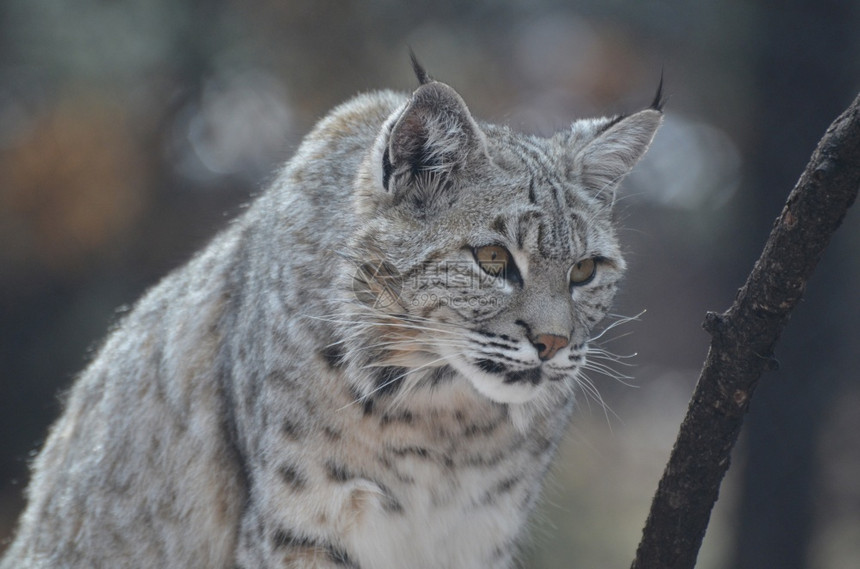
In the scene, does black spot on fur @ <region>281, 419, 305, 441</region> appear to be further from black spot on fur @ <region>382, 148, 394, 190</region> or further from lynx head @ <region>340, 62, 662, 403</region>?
black spot on fur @ <region>382, 148, 394, 190</region>

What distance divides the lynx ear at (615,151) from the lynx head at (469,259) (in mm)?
261

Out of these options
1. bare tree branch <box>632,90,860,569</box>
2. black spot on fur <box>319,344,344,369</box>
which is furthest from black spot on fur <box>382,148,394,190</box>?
bare tree branch <box>632,90,860,569</box>

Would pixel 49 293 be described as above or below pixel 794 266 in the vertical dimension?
above

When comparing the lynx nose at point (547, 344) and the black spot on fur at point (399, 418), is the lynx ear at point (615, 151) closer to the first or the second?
the lynx nose at point (547, 344)

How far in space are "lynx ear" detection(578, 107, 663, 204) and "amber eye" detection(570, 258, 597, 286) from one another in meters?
0.43

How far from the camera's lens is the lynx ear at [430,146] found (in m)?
3.44

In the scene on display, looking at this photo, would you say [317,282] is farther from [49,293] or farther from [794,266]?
[49,293]

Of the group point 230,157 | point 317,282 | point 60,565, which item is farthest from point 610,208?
point 230,157

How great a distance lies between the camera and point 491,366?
11.4 ft

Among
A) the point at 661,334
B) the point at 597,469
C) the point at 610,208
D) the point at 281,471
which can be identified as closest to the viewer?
the point at 281,471

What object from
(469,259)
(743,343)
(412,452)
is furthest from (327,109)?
(743,343)

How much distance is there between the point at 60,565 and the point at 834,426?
6539 millimetres

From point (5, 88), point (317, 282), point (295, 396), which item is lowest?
point (295, 396)

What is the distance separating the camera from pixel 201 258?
15.8 ft
